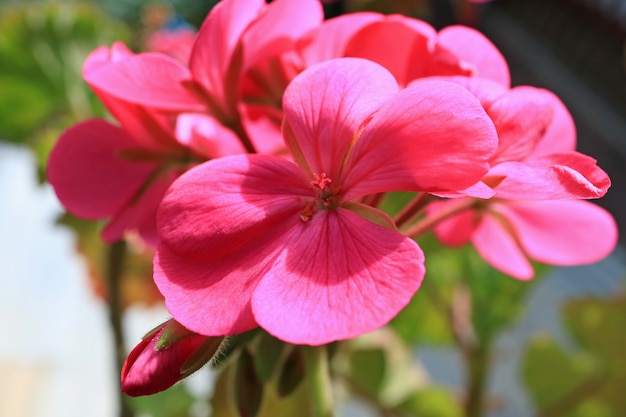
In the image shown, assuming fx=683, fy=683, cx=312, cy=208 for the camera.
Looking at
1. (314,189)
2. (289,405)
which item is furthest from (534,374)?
(314,189)

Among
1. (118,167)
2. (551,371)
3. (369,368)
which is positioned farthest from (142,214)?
(551,371)

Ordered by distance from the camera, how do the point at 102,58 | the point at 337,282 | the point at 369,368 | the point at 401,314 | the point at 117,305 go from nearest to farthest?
the point at 337,282 < the point at 102,58 < the point at 117,305 < the point at 369,368 < the point at 401,314

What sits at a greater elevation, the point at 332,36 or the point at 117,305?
the point at 332,36

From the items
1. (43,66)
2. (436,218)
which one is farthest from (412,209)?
(43,66)

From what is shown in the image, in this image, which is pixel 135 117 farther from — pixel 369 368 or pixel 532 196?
pixel 369 368

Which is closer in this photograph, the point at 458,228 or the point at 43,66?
the point at 458,228

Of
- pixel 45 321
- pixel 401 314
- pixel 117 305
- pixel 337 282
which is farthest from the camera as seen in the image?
pixel 45 321

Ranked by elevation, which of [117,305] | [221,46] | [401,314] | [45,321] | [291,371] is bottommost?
[45,321]

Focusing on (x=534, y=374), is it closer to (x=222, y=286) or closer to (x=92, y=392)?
(x=222, y=286)
